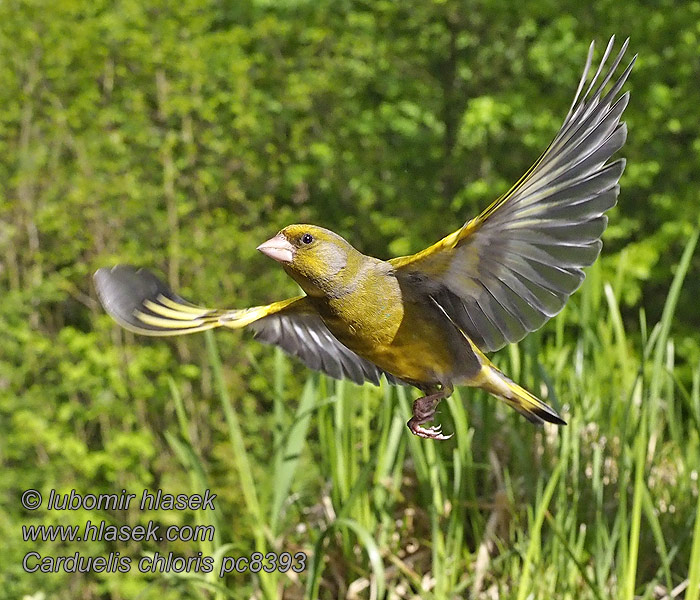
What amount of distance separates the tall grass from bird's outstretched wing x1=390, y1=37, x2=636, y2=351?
3.46 ft

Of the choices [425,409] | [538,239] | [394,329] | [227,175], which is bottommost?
[425,409]

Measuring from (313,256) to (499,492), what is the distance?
5.19 ft

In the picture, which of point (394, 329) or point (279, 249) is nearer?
point (279, 249)

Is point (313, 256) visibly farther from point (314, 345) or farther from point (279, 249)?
point (314, 345)

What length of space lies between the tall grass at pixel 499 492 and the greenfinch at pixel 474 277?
3.28ft

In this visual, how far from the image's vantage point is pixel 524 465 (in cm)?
272

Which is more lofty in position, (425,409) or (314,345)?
(314,345)

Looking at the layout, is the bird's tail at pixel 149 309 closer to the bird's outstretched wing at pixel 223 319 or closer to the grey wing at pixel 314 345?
the bird's outstretched wing at pixel 223 319

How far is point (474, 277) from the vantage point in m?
1.42

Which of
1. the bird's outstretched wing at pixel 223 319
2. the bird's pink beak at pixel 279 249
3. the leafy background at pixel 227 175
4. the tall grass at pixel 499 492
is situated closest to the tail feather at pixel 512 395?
the bird's outstretched wing at pixel 223 319

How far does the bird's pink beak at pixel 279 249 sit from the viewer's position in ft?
4.17

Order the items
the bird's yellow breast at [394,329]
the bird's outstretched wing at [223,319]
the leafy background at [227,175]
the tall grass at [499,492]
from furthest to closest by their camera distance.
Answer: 1. the leafy background at [227,175]
2. the tall grass at [499,492]
3. the bird's outstretched wing at [223,319]
4. the bird's yellow breast at [394,329]

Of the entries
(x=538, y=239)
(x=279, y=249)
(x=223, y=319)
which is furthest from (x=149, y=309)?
(x=538, y=239)

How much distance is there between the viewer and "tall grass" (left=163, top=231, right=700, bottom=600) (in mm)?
2502
